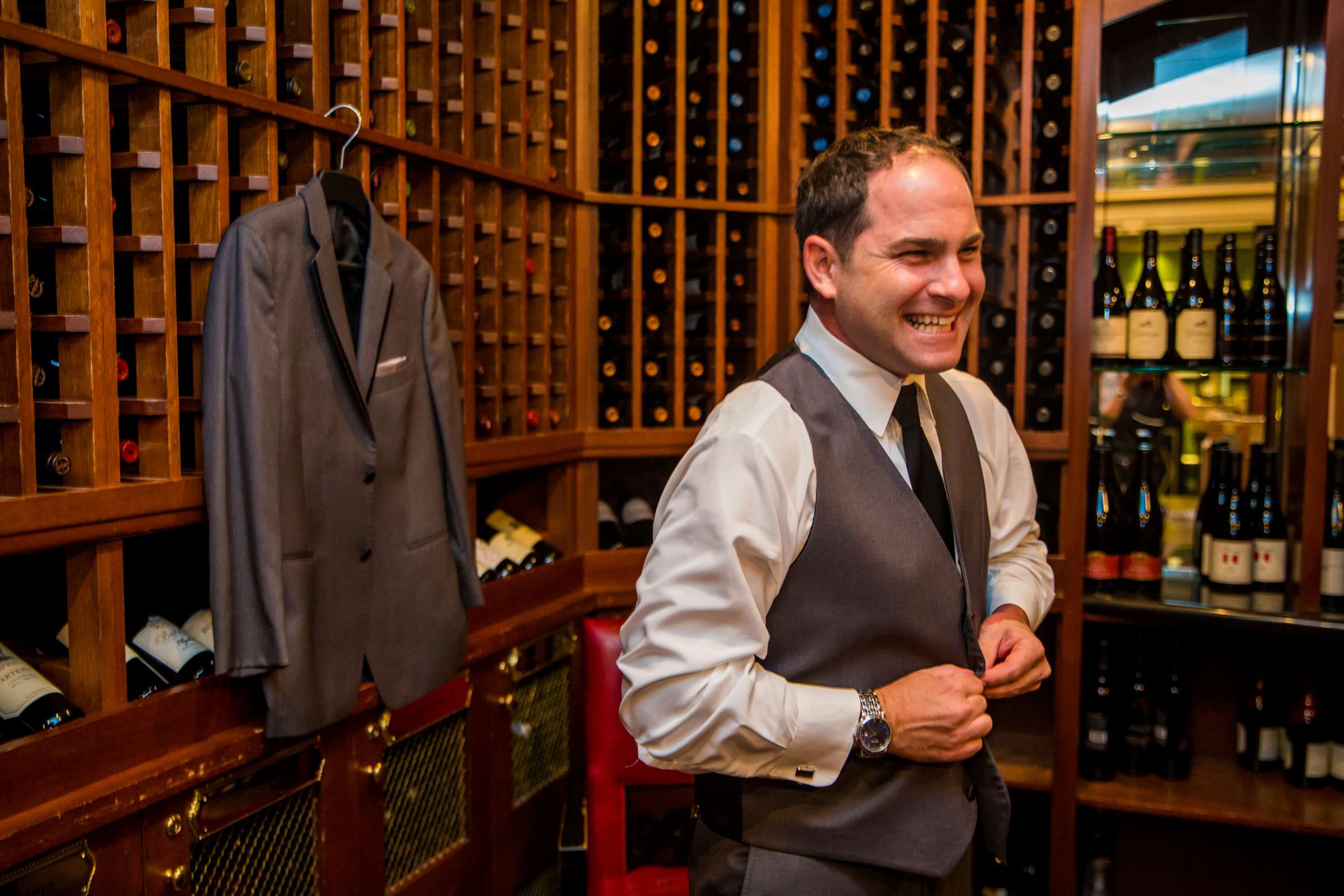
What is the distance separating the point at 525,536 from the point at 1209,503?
1865 millimetres

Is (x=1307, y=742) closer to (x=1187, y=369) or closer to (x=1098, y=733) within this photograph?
(x=1098, y=733)

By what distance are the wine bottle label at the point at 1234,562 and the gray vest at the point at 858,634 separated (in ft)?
5.14

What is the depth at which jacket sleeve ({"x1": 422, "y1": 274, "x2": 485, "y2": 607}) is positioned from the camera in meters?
2.10

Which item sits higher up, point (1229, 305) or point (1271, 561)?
point (1229, 305)

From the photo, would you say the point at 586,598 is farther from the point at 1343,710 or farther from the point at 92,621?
the point at 1343,710

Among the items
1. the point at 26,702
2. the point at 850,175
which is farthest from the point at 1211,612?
the point at 26,702

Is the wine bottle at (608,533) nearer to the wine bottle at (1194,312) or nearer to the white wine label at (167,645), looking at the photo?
the white wine label at (167,645)

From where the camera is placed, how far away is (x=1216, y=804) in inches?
98.7

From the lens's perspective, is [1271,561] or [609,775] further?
[1271,561]

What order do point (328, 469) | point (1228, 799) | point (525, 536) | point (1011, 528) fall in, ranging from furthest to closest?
1. point (525, 536)
2. point (1228, 799)
3. point (328, 469)
4. point (1011, 528)

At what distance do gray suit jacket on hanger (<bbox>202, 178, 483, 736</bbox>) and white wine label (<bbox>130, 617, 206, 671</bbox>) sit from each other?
127mm

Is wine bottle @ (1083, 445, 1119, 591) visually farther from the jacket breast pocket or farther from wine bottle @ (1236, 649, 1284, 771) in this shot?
the jacket breast pocket

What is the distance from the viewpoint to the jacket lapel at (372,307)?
74.6 inches

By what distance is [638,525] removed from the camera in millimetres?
2969
